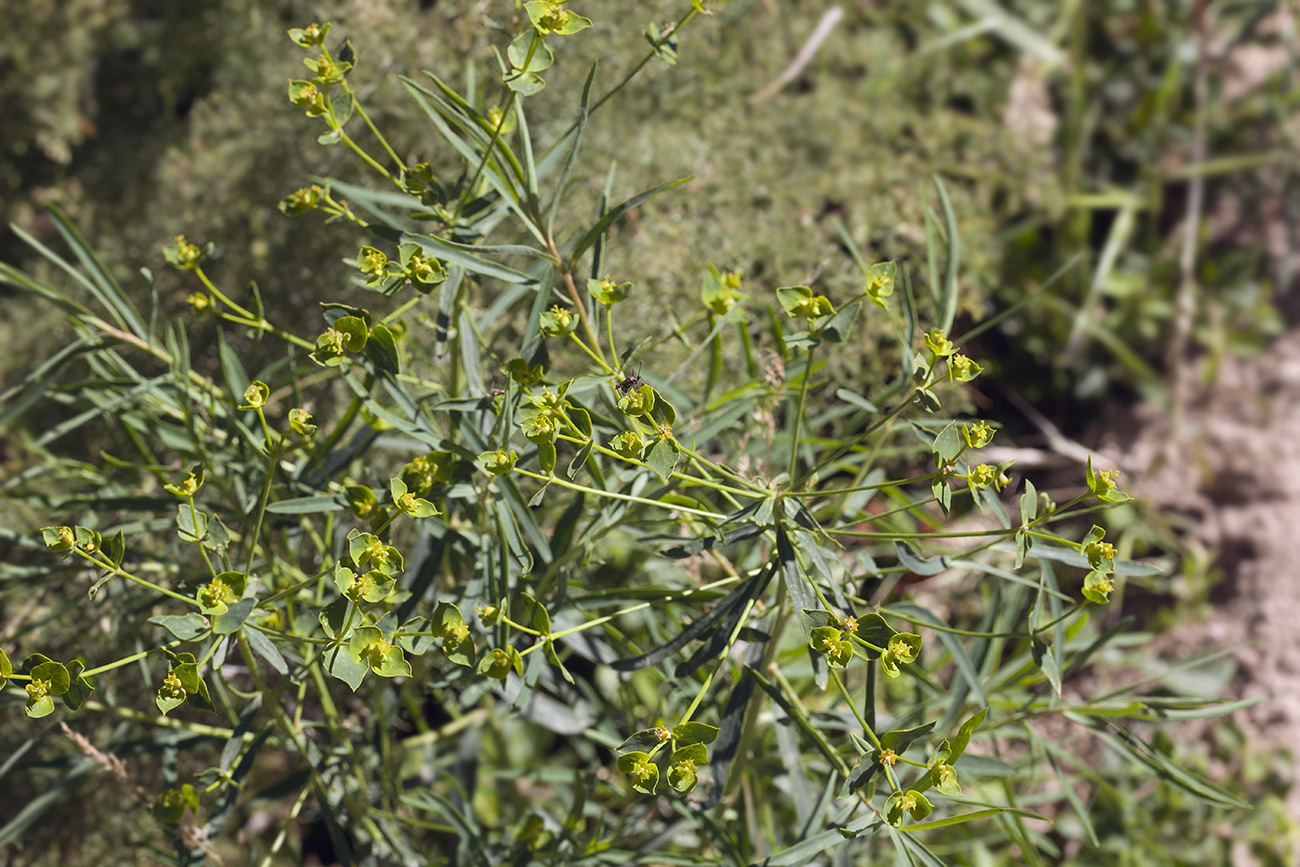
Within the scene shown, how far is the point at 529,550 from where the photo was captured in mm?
740

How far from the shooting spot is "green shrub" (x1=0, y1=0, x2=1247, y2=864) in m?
0.57

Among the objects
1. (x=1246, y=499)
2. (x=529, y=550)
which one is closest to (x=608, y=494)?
(x=529, y=550)

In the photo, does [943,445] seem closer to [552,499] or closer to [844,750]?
[844,750]

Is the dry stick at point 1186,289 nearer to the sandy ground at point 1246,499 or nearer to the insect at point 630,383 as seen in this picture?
the sandy ground at point 1246,499

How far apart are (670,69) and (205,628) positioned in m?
1.02

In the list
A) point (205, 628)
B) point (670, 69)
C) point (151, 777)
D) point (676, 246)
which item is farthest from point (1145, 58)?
point (151, 777)

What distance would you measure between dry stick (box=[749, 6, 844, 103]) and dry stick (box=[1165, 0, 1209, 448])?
775mm

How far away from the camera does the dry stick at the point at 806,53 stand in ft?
4.78

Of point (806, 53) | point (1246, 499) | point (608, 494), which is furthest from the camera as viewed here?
point (1246, 499)

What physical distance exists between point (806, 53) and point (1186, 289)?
2.85ft

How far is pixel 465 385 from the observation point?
2.70 ft

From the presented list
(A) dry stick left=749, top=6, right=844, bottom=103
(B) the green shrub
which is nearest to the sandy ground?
(B) the green shrub

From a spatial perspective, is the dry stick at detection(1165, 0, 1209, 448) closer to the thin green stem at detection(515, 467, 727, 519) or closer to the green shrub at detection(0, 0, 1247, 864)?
the green shrub at detection(0, 0, 1247, 864)

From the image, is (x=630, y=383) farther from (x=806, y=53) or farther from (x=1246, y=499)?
(x=1246, y=499)
